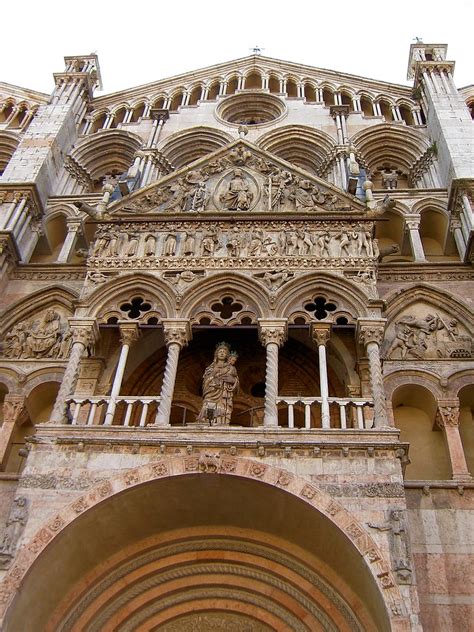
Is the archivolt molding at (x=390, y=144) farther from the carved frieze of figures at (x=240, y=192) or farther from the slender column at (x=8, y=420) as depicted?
the slender column at (x=8, y=420)

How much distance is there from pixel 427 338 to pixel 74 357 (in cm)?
675

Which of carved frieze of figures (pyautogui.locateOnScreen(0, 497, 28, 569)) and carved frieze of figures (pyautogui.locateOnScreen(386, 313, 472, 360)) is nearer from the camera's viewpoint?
carved frieze of figures (pyautogui.locateOnScreen(0, 497, 28, 569))

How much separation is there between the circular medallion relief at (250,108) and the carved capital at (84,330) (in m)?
10.7

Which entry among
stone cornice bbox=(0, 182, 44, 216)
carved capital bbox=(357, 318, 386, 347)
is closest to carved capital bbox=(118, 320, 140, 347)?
carved capital bbox=(357, 318, 386, 347)

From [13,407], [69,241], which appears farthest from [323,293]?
[69,241]

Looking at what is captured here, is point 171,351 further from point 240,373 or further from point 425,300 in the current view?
point 425,300

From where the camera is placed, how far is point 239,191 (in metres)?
15.1

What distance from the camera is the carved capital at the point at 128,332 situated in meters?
12.4

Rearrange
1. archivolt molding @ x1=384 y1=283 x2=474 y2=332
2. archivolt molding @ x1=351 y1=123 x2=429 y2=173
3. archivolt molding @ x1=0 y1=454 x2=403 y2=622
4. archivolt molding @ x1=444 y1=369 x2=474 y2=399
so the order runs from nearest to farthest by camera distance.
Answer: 1. archivolt molding @ x1=0 y1=454 x2=403 y2=622
2. archivolt molding @ x1=444 y1=369 x2=474 y2=399
3. archivolt molding @ x1=384 y1=283 x2=474 y2=332
4. archivolt molding @ x1=351 y1=123 x2=429 y2=173

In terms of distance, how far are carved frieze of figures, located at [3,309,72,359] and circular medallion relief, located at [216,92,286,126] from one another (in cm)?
953

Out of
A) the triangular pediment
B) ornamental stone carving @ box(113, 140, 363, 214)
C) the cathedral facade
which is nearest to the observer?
the cathedral facade

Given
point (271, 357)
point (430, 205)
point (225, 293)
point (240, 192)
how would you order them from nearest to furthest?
point (271, 357), point (225, 293), point (240, 192), point (430, 205)

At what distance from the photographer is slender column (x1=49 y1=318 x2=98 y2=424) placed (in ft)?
36.4

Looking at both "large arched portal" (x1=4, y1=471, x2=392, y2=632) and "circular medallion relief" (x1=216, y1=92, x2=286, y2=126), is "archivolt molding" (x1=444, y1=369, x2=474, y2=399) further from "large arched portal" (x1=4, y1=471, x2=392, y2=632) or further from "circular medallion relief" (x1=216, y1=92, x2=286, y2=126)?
"circular medallion relief" (x1=216, y1=92, x2=286, y2=126)
